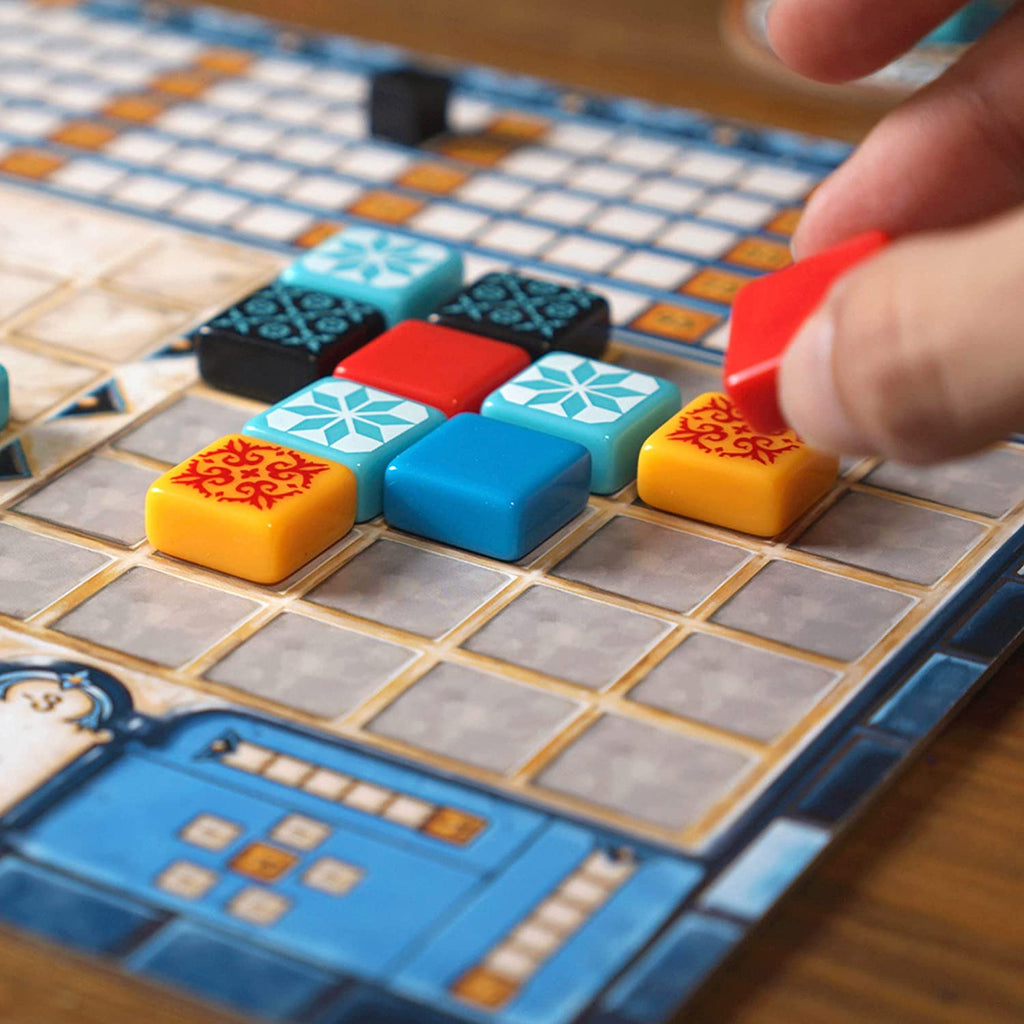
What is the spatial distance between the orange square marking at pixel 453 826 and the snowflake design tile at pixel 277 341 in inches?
13.9

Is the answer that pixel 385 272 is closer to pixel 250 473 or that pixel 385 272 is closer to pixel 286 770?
pixel 250 473

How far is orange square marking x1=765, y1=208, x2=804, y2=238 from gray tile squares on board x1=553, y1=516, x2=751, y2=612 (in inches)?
15.7

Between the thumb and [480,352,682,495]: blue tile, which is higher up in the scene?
the thumb

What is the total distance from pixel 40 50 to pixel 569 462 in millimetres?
830

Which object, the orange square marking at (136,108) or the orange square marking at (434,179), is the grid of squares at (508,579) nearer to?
the orange square marking at (434,179)

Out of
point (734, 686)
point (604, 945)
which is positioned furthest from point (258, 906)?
point (734, 686)

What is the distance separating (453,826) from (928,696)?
21 cm

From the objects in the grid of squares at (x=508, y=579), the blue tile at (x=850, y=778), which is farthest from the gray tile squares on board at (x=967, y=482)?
the blue tile at (x=850, y=778)

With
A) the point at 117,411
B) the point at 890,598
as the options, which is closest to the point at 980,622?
the point at 890,598

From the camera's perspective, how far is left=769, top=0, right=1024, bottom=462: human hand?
1.73 ft

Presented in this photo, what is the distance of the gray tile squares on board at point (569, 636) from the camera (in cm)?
75

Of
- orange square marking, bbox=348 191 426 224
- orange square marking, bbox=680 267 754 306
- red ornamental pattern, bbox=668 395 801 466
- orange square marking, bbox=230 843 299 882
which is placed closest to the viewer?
orange square marking, bbox=230 843 299 882

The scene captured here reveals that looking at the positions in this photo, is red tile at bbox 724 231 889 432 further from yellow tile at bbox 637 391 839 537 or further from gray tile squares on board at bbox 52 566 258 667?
gray tile squares on board at bbox 52 566 258 667

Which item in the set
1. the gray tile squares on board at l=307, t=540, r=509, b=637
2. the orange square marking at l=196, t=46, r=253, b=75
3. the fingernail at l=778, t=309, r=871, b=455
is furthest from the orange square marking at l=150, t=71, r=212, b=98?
the fingernail at l=778, t=309, r=871, b=455
